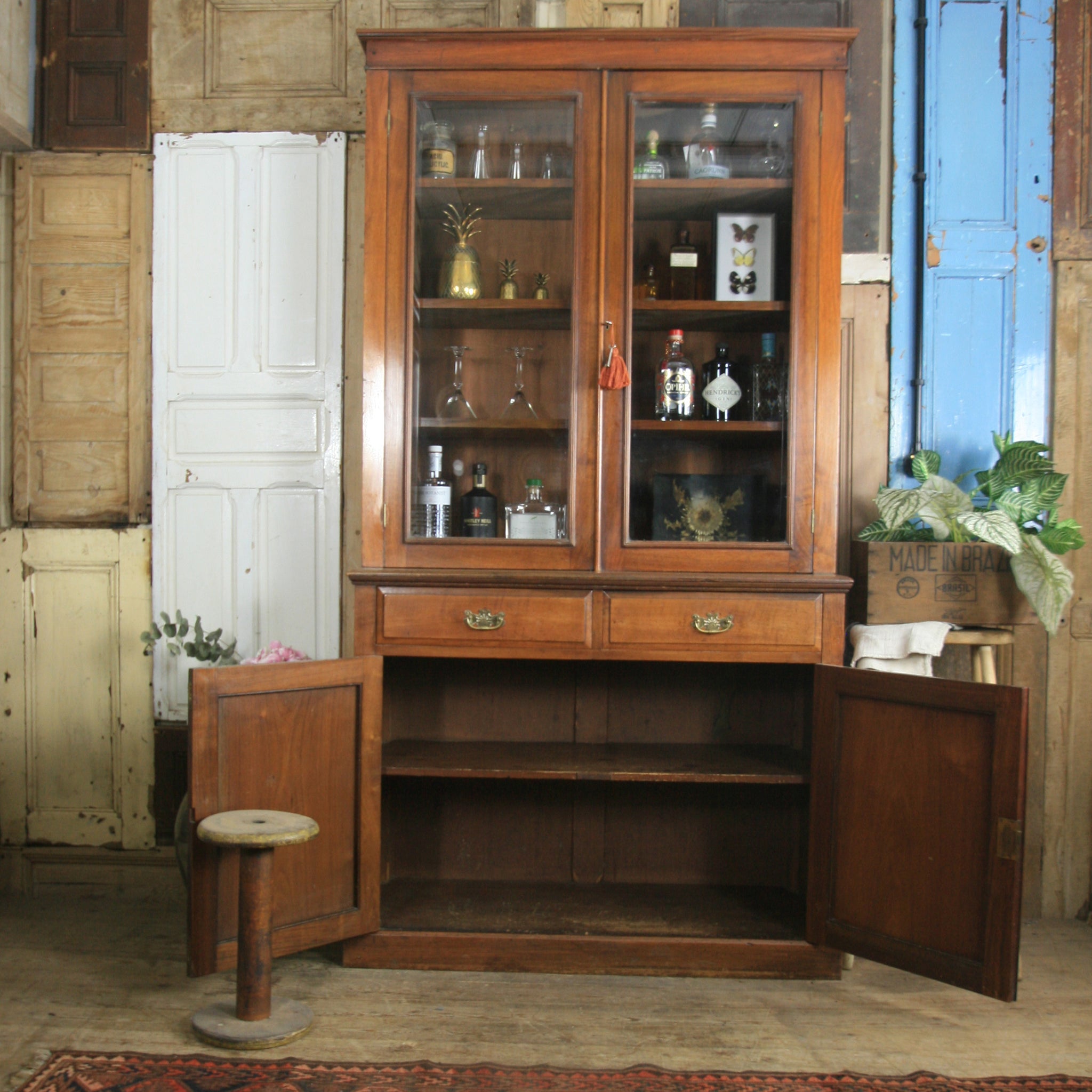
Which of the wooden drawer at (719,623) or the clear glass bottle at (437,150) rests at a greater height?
the clear glass bottle at (437,150)

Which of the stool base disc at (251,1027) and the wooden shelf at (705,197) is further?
the wooden shelf at (705,197)

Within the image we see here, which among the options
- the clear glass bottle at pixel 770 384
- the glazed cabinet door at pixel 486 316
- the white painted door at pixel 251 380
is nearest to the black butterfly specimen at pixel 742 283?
the clear glass bottle at pixel 770 384

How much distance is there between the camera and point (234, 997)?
214 centimetres

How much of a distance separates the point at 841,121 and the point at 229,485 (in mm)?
1969

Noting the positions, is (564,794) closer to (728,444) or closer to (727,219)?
(728,444)

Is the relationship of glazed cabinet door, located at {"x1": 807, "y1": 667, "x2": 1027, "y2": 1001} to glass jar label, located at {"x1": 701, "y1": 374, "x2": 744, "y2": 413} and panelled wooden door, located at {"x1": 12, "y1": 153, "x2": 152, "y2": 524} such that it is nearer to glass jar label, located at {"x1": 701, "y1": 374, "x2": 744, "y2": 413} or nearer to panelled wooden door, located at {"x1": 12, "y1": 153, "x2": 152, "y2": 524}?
glass jar label, located at {"x1": 701, "y1": 374, "x2": 744, "y2": 413}

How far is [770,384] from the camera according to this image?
7.72 feet

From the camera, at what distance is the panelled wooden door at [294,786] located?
1.96m

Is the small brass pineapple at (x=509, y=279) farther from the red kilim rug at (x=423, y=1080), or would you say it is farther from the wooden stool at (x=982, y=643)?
the red kilim rug at (x=423, y=1080)

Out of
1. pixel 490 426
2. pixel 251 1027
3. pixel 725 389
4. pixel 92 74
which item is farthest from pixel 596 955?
pixel 92 74

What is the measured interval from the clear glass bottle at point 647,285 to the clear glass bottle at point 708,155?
0.27 metres

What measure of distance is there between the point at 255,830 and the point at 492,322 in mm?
1369

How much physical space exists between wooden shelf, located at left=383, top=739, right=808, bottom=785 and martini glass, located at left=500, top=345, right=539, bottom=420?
0.89 m

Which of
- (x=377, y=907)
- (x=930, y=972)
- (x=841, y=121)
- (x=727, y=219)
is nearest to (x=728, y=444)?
(x=727, y=219)
